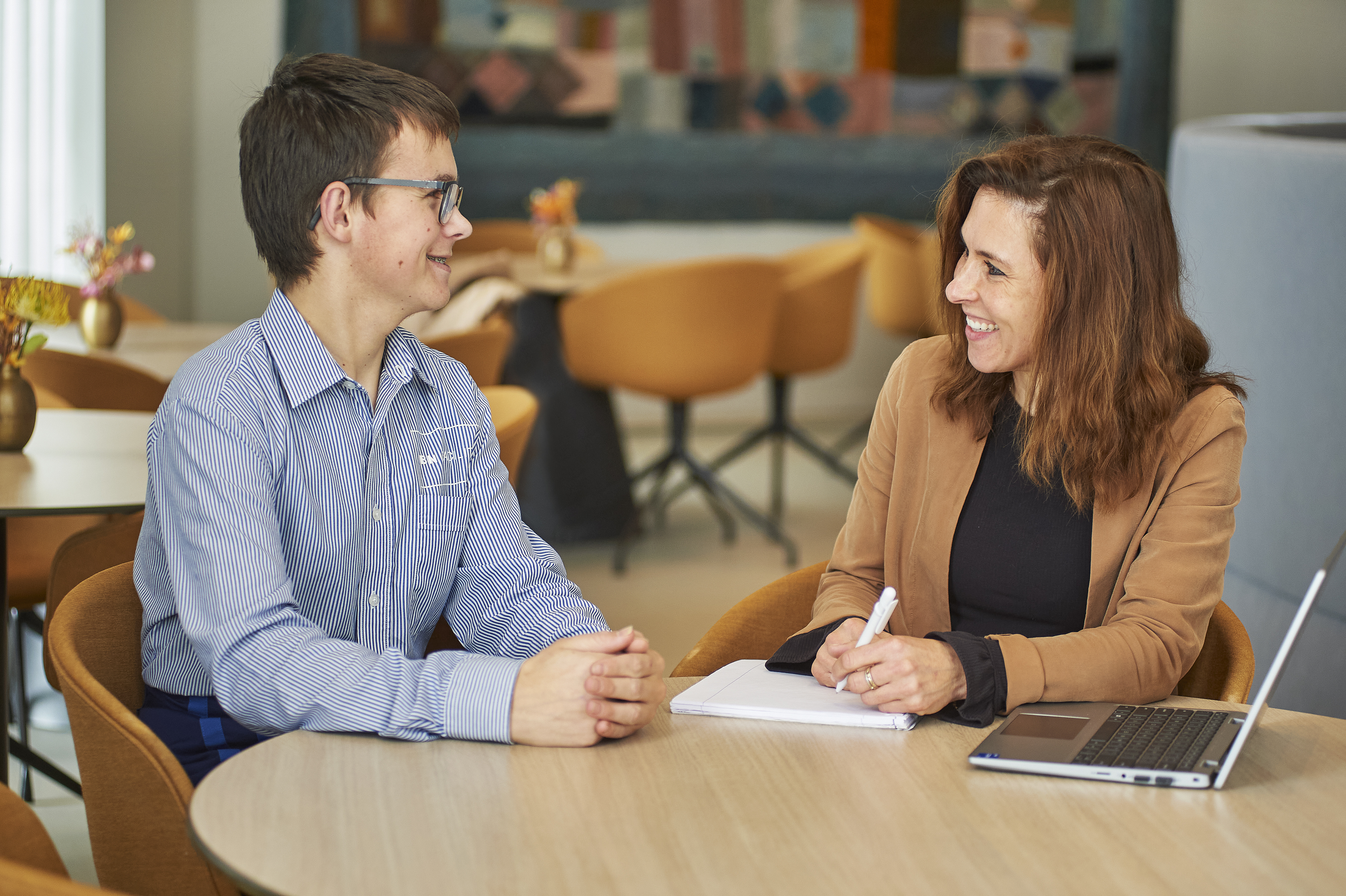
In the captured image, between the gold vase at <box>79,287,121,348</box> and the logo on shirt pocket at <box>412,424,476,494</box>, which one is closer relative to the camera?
the logo on shirt pocket at <box>412,424,476,494</box>

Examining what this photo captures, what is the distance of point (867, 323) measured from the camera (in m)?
7.29

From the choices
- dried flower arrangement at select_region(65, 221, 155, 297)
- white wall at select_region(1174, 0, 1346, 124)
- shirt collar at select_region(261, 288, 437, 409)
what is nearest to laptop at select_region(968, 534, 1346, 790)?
shirt collar at select_region(261, 288, 437, 409)

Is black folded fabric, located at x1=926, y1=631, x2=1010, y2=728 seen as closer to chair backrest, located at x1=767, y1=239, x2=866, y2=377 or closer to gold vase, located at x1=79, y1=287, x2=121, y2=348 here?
gold vase, located at x1=79, y1=287, x2=121, y2=348

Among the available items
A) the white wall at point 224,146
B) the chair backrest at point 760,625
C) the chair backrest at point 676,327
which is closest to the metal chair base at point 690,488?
the chair backrest at point 676,327

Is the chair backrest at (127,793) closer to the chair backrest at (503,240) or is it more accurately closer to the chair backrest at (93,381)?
the chair backrest at (93,381)

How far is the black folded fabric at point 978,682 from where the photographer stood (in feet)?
4.15

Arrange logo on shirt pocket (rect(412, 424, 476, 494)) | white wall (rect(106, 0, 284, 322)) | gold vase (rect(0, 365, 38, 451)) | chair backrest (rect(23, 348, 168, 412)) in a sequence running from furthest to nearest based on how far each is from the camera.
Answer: white wall (rect(106, 0, 284, 322)) < chair backrest (rect(23, 348, 168, 412)) < gold vase (rect(0, 365, 38, 451)) < logo on shirt pocket (rect(412, 424, 476, 494))

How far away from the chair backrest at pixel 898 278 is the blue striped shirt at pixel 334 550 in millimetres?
4627

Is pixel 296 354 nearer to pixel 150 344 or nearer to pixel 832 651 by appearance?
pixel 832 651

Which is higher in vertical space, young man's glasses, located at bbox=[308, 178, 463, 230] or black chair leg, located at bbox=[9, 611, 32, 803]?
young man's glasses, located at bbox=[308, 178, 463, 230]

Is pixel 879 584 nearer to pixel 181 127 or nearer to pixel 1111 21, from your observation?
pixel 181 127

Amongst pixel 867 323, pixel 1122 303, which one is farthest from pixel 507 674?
pixel 867 323

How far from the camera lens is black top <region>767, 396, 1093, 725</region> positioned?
62.7 inches

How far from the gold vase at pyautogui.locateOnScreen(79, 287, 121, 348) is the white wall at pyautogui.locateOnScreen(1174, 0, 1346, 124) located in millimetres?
6083
